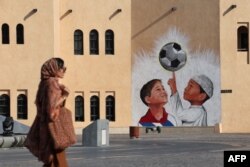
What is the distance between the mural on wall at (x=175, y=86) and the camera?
4838 centimetres

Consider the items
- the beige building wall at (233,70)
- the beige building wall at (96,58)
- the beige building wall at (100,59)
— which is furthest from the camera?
the beige building wall at (233,70)

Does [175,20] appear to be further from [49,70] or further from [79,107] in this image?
[49,70]

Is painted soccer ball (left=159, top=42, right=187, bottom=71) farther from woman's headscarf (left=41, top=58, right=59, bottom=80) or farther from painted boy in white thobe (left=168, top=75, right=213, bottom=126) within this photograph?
woman's headscarf (left=41, top=58, right=59, bottom=80)

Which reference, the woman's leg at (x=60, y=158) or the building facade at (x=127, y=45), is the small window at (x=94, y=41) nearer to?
the building facade at (x=127, y=45)

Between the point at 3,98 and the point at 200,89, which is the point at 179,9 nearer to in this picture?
the point at 200,89

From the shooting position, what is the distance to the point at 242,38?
50.0 m

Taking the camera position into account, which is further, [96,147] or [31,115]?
[31,115]

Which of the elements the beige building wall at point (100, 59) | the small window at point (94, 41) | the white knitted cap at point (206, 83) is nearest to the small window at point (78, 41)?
the beige building wall at point (100, 59)

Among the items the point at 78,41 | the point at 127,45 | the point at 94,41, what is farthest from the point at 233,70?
the point at 78,41

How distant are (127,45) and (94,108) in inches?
165

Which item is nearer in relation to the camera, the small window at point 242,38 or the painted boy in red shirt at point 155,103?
the painted boy in red shirt at point 155,103

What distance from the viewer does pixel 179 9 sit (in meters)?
48.6

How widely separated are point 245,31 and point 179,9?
4.45 m

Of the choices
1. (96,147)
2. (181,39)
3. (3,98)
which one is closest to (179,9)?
(181,39)
